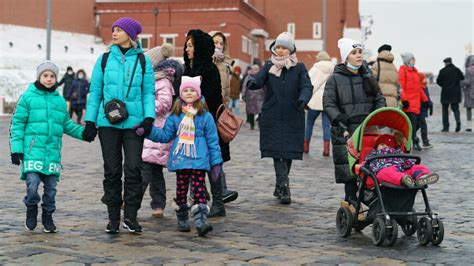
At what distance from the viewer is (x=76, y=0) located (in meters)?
71.3

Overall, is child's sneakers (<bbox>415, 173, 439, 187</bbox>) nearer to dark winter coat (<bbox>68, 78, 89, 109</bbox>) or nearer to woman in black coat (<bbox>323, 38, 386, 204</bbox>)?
woman in black coat (<bbox>323, 38, 386, 204</bbox>)

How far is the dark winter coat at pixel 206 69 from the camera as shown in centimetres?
986

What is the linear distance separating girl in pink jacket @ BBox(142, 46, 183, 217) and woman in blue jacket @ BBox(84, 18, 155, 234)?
0.99 meters

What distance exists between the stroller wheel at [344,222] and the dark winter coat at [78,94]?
828 inches

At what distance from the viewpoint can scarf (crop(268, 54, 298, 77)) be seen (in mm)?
→ 11211

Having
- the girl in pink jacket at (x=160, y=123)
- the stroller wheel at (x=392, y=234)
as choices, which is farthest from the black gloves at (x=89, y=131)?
the stroller wheel at (x=392, y=234)

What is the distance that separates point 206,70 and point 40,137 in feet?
6.46

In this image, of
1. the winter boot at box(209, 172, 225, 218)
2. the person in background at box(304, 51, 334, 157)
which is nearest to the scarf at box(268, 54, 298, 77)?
the winter boot at box(209, 172, 225, 218)

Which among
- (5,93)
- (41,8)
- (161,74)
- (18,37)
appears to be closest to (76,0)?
(41,8)

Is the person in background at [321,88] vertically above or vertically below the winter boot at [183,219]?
above

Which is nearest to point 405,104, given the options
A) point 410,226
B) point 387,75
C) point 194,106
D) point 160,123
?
point 387,75

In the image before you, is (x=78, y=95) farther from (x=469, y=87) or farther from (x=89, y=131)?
(x=89, y=131)

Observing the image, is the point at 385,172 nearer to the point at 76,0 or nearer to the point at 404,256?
the point at 404,256

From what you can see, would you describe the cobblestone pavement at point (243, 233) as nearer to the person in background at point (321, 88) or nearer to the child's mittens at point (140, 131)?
the child's mittens at point (140, 131)
